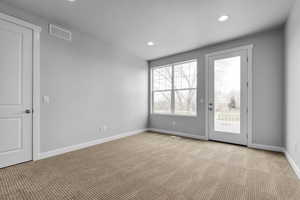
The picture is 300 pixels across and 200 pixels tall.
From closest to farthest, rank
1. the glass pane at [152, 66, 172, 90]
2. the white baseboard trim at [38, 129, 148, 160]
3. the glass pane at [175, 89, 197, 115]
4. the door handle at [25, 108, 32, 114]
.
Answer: the door handle at [25, 108, 32, 114]
the white baseboard trim at [38, 129, 148, 160]
the glass pane at [175, 89, 197, 115]
the glass pane at [152, 66, 172, 90]

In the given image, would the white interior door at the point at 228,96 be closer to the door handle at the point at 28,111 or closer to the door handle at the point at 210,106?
the door handle at the point at 210,106

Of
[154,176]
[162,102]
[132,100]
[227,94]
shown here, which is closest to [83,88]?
[132,100]

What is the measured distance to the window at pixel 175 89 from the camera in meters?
4.47

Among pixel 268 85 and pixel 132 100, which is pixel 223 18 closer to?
pixel 268 85

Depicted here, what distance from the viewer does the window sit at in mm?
4473

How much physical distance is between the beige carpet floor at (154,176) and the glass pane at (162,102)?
211cm

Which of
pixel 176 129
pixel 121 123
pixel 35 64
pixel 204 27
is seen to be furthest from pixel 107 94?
pixel 204 27

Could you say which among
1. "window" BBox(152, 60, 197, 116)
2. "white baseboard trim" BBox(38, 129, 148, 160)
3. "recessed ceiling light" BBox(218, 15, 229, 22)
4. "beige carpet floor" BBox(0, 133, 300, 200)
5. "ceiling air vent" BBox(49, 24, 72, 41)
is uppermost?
"recessed ceiling light" BBox(218, 15, 229, 22)

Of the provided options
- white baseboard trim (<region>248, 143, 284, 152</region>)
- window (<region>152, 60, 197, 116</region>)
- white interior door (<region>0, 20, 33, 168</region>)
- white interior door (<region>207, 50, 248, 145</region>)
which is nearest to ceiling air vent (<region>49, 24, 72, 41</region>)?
white interior door (<region>0, 20, 33, 168</region>)

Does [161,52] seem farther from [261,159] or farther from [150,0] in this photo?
[261,159]

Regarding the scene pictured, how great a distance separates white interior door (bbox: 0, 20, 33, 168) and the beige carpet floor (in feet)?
0.99

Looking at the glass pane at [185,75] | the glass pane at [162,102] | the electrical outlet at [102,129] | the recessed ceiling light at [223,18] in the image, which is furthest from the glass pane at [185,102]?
the electrical outlet at [102,129]

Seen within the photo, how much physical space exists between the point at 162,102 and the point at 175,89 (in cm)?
69

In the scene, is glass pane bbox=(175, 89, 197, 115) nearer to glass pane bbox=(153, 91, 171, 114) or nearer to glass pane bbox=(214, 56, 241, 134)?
glass pane bbox=(153, 91, 171, 114)
